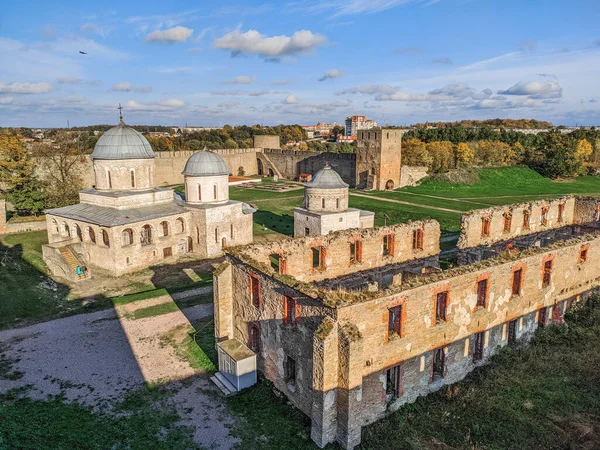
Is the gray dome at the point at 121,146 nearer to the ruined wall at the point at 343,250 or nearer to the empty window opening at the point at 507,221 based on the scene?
the ruined wall at the point at 343,250

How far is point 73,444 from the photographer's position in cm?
1422

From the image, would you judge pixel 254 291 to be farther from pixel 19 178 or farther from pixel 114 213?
pixel 19 178

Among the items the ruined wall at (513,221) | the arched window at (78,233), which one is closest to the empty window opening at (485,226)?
the ruined wall at (513,221)

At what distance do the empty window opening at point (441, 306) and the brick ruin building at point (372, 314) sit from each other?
42 millimetres

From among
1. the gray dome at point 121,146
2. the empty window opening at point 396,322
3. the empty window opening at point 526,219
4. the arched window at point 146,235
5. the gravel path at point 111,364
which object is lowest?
the gravel path at point 111,364

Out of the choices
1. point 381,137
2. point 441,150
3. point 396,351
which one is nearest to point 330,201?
point 396,351

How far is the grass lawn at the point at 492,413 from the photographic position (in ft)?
46.6

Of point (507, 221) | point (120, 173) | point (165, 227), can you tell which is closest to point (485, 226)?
point (507, 221)

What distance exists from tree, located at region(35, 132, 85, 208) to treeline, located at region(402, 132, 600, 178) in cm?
5157

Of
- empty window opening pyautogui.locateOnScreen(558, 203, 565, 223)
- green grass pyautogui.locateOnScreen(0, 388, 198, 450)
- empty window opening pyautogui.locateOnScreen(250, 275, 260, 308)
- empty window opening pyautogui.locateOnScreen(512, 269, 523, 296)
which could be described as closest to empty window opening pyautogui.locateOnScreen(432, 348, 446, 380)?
empty window opening pyautogui.locateOnScreen(512, 269, 523, 296)

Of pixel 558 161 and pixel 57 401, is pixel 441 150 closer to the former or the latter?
pixel 558 161

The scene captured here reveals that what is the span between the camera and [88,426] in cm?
1517

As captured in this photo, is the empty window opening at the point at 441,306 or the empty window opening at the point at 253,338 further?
the empty window opening at the point at 253,338

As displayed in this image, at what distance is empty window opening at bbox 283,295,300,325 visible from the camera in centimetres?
1576
